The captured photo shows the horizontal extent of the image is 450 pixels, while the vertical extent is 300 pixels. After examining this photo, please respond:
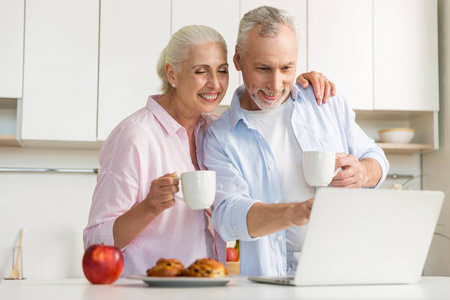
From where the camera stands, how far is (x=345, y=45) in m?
3.20

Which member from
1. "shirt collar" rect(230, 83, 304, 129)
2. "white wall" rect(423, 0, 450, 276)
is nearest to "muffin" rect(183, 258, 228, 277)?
"shirt collar" rect(230, 83, 304, 129)

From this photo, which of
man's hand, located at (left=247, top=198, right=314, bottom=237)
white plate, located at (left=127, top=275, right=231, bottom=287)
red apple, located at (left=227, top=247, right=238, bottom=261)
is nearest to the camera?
white plate, located at (left=127, top=275, right=231, bottom=287)

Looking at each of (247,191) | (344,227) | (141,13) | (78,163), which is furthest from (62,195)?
(344,227)

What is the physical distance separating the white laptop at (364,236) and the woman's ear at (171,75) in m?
0.80

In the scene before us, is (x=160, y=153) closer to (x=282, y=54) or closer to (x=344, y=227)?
(x=282, y=54)

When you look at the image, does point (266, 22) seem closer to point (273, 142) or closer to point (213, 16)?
point (273, 142)

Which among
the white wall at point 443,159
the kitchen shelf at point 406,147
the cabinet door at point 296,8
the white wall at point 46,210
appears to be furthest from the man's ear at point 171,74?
the white wall at point 443,159

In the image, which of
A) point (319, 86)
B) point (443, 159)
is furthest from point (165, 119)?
point (443, 159)

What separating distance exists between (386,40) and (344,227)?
223 cm

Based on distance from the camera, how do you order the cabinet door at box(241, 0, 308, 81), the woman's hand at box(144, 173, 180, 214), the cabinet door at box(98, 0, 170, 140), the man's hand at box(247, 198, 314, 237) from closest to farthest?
the man's hand at box(247, 198, 314, 237)
the woman's hand at box(144, 173, 180, 214)
the cabinet door at box(98, 0, 170, 140)
the cabinet door at box(241, 0, 308, 81)

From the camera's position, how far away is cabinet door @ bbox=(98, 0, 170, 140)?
9.93ft

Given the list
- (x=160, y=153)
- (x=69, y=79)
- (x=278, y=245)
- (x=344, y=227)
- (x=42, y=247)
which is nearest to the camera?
(x=344, y=227)

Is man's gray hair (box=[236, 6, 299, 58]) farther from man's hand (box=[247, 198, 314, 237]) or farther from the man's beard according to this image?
man's hand (box=[247, 198, 314, 237])

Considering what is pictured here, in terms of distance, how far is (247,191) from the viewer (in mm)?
1734
